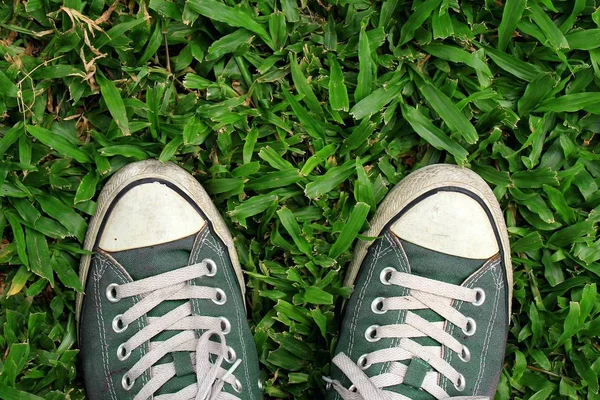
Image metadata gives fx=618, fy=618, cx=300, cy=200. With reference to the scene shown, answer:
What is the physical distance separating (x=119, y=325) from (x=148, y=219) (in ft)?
1.02

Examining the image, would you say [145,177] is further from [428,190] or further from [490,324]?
[490,324]

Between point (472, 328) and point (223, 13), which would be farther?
point (472, 328)

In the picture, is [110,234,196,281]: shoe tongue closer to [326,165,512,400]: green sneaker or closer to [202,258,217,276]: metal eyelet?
[202,258,217,276]: metal eyelet

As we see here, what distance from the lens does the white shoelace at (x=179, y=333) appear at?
165cm

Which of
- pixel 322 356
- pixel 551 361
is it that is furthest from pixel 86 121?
pixel 551 361

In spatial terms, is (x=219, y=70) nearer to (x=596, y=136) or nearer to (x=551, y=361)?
(x=596, y=136)

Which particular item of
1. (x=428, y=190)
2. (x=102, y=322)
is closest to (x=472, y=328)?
(x=428, y=190)

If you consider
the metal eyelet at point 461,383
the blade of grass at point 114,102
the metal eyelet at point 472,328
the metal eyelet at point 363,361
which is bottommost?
the metal eyelet at point 461,383

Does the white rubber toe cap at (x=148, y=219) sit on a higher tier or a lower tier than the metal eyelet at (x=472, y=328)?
higher

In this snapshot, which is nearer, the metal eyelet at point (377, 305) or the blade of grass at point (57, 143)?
the blade of grass at point (57, 143)

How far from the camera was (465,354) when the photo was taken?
5.67ft

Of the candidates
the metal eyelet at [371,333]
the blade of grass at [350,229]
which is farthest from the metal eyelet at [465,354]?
the blade of grass at [350,229]

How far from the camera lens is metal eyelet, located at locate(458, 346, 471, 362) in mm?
1726

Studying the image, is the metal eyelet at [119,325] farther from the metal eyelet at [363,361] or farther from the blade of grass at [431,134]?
the blade of grass at [431,134]
